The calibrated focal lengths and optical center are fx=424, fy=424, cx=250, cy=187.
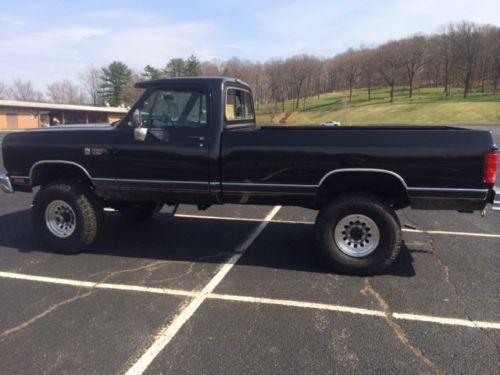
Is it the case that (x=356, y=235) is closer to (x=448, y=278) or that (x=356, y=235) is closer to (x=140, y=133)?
(x=448, y=278)

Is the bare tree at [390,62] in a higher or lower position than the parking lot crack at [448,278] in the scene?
higher

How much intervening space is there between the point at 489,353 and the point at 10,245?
577 cm

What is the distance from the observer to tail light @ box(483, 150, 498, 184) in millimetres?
4141

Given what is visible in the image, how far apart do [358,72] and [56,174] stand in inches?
4369

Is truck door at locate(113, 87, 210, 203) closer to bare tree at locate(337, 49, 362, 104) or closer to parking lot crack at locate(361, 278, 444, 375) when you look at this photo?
parking lot crack at locate(361, 278, 444, 375)

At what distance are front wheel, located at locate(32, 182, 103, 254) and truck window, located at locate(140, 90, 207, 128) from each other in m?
1.28

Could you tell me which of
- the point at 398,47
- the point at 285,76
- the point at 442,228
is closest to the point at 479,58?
the point at 398,47

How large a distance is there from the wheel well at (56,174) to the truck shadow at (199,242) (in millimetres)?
902

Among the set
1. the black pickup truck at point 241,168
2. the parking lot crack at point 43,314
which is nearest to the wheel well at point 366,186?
the black pickup truck at point 241,168

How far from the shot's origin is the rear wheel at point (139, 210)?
6250 mm

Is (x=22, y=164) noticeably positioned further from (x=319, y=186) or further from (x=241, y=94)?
(x=319, y=186)

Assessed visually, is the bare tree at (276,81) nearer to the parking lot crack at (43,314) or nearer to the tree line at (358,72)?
the tree line at (358,72)

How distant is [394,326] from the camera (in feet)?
11.8

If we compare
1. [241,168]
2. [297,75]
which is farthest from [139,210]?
[297,75]
